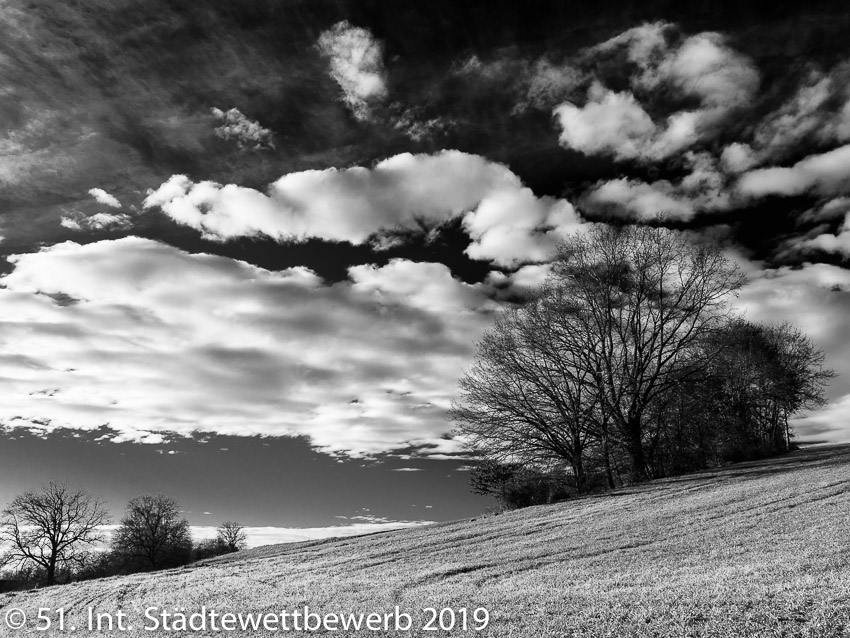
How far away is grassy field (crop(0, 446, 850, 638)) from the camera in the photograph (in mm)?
7471

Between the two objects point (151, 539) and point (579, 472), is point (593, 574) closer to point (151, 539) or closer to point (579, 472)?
point (579, 472)

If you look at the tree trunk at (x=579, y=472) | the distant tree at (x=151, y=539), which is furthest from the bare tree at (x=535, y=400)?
the distant tree at (x=151, y=539)

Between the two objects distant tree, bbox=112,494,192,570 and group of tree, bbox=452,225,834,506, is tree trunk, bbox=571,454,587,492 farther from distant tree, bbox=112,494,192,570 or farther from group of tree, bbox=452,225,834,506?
distant tree, bbox=112,494,192,570

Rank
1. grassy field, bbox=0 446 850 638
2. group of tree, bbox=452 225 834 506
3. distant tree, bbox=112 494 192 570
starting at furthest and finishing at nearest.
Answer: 1. distant tree, bbox=112 494 192 570
2. group of tree, bbox=452 225 834 506
3. grassy field, bbox=0 446 850 638

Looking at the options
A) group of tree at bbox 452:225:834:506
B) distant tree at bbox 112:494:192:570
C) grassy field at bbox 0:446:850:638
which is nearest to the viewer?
grassy field at bbox 0:446:850:638

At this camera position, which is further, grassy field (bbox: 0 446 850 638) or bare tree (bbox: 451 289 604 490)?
bare tree (bbox: 451 289 604 490)

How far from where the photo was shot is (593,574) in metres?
11.1

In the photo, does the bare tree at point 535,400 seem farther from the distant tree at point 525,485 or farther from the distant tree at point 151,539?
the distant tree at point 151,539

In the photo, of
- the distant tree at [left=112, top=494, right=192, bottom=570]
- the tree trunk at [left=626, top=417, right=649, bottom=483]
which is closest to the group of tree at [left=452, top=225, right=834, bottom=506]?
the tree trunk at [left=626, top=417, right=649, bottom=483]

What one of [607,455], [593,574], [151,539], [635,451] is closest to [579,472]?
[607,455]

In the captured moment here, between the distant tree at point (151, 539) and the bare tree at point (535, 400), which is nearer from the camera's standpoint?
the bare tree at point (535, 400)

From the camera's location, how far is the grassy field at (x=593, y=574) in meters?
7.47

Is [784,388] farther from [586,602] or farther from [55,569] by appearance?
[55,569]

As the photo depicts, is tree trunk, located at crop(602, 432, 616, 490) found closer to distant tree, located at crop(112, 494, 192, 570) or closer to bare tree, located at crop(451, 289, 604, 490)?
bare tree, located at crop(451, 289, 604, 490)
